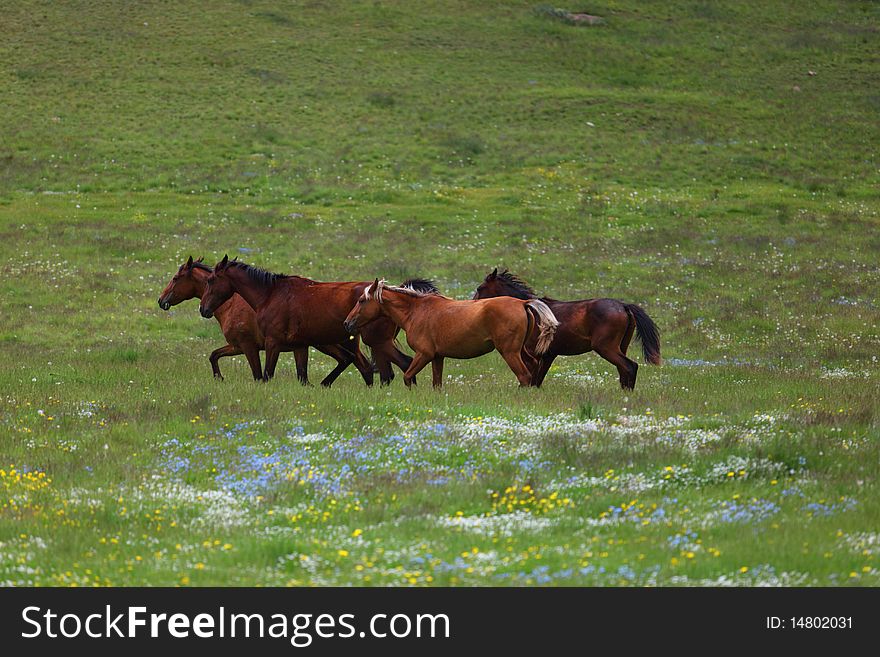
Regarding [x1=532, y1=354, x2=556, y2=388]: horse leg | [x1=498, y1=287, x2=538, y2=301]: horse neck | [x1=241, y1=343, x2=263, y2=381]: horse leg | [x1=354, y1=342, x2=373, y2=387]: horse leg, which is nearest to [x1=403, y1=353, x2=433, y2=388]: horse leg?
[x1=354, y1=342, x2=373, y2=387]: horse leg

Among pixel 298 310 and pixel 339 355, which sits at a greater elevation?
pixel 298 310

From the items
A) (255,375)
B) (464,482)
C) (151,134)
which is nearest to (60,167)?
(151,134)

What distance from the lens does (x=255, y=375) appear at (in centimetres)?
1861

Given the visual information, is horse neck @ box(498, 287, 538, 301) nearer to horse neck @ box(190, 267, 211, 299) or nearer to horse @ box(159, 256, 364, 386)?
horse @ box(159, 256, 364, 386)

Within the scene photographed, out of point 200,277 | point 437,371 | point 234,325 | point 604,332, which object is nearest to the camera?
point 437,371

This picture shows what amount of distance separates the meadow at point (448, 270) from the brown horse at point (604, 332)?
24.3 inches

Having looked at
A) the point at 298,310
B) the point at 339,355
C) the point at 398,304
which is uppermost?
the point at 398,304

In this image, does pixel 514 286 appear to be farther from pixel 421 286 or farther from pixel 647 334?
pixel 647 334

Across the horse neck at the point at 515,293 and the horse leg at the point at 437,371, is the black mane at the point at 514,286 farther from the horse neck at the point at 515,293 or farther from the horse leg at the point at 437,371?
the horse leg at the point at 437,371

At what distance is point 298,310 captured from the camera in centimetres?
1819

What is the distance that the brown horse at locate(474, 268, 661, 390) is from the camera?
690 inches

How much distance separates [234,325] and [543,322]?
5.98m

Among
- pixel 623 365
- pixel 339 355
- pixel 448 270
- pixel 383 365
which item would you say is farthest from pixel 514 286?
pixel 448 270
